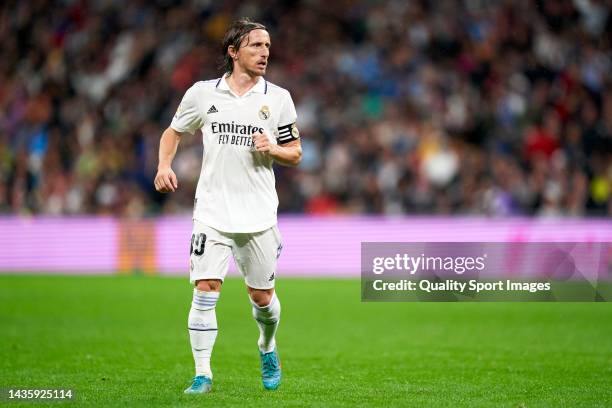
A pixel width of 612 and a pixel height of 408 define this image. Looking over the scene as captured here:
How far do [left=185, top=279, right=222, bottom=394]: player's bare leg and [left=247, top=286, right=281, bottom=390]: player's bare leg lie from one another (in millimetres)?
420

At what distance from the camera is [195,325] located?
767cm

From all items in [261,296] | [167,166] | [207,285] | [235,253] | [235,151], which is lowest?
[261,296]

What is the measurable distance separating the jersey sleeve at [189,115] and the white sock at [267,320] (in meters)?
1.49

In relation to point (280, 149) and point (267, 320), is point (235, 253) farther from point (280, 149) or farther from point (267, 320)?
point (280, 149)

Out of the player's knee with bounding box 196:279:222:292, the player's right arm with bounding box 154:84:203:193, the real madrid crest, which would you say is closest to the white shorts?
the player's knee with bounding box 196:279:222:292

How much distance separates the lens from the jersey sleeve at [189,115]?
7883mm

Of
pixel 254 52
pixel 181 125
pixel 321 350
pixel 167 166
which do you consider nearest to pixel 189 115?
pixel 181 125

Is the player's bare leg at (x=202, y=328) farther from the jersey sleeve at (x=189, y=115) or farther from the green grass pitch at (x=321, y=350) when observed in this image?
the jersey sleeve at (x=189, y=115)

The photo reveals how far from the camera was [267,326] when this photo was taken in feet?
26.6

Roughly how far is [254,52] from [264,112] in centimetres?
47

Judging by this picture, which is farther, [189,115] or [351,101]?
[351,101]

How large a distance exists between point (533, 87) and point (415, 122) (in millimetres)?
2724

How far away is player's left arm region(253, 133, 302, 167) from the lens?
7.54 meters

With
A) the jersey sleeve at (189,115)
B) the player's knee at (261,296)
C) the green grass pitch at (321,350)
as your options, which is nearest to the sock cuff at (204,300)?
the player's knee at (261,296)
